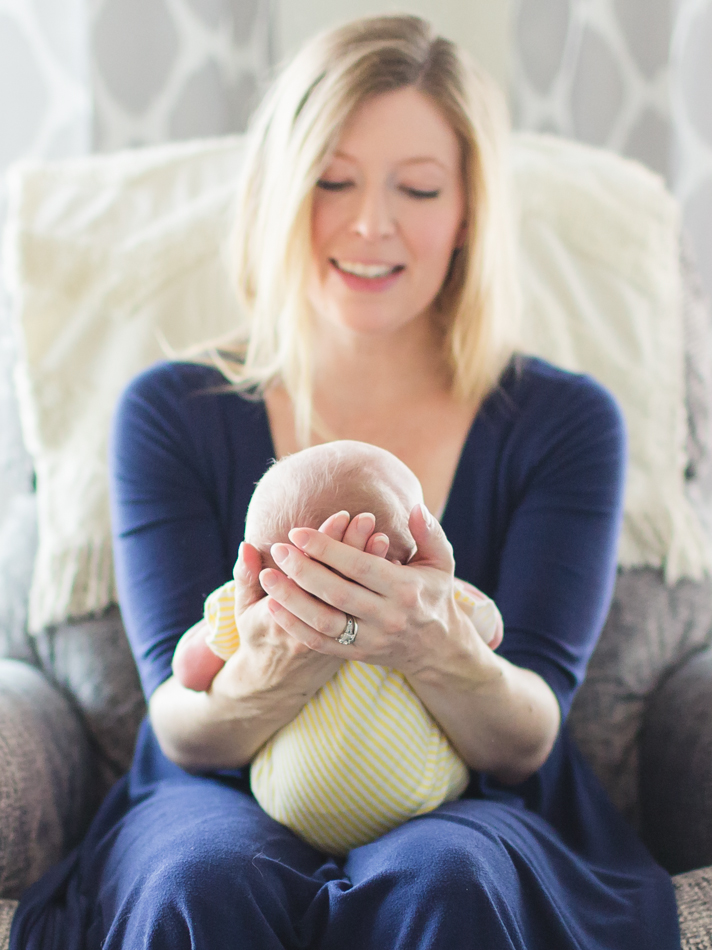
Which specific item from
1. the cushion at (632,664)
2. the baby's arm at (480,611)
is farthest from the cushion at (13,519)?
the cushion at (632,664)

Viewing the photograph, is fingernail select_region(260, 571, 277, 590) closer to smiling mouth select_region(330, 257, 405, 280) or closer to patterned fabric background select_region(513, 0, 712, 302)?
smiling mouth select_region(330, 257, 405, 280)

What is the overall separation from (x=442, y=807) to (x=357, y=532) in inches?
14.2

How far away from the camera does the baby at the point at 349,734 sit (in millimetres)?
877

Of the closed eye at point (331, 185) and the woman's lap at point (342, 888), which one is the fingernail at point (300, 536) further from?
the closed eye at point (331, 185)

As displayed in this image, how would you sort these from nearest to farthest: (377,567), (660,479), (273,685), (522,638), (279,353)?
(377,567), (273,685), (522,638), (279,353), (660,479)

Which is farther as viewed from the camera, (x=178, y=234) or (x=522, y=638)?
(x=178, y=234)

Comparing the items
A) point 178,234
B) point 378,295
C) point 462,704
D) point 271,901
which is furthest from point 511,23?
point 271,901

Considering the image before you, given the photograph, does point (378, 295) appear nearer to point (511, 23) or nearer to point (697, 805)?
point (697, 805)

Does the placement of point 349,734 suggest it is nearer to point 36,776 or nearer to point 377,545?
point 377,545

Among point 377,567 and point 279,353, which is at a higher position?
point 279,353

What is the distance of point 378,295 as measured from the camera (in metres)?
1.24

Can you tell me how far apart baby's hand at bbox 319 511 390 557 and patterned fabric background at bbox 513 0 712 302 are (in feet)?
4.90

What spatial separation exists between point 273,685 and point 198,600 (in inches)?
9.2

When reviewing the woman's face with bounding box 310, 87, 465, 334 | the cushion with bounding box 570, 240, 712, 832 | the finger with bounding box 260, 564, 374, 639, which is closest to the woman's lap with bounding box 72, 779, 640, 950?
the finger with bounding box 260, 564, 374, 639
